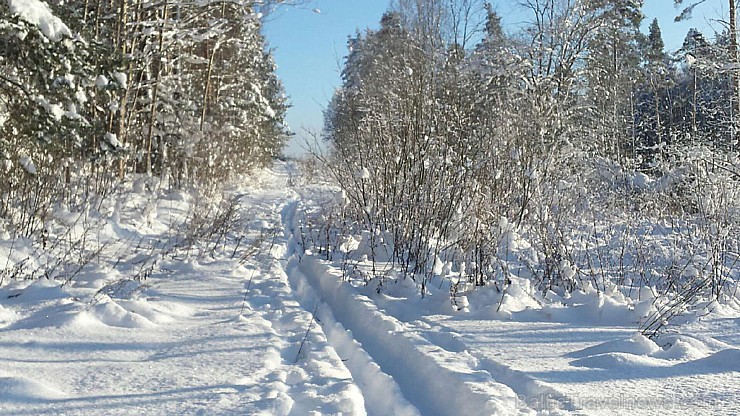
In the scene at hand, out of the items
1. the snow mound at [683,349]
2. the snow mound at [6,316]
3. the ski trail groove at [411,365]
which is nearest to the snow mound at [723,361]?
the snow mound at [683,349]

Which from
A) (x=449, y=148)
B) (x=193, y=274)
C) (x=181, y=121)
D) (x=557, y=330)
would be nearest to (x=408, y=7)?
(x=181, y=121)

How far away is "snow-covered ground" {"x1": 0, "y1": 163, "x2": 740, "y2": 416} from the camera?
2961 mm

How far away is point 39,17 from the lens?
5660mm

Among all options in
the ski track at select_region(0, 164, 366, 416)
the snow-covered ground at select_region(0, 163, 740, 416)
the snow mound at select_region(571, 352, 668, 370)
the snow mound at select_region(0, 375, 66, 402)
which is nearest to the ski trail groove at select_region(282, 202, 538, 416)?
the snow-covered ground at select_region(0, 163, 740, 416)

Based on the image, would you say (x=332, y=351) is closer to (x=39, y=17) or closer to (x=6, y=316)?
(x=6, y=316)

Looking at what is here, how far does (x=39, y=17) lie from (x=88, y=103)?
494 centimetres

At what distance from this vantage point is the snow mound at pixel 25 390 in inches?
109

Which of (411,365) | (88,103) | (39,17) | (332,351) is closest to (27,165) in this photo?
(39,17)

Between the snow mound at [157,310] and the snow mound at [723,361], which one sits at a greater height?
the snow mound at [723,361]

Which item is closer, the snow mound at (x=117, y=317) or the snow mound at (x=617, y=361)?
→ the snow mound at (x=617, y=361)

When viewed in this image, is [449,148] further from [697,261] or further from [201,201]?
[201,201]

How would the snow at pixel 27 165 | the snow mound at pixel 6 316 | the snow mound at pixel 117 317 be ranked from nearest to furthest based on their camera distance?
the snow mound at pixel 6 316 < the snow mound at pixel 117 317 < the snow at pixel 27 165

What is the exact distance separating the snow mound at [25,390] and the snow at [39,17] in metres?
3.96

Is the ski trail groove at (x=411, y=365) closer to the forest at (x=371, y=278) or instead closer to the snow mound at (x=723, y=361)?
the forest at (x=371, y=278)
